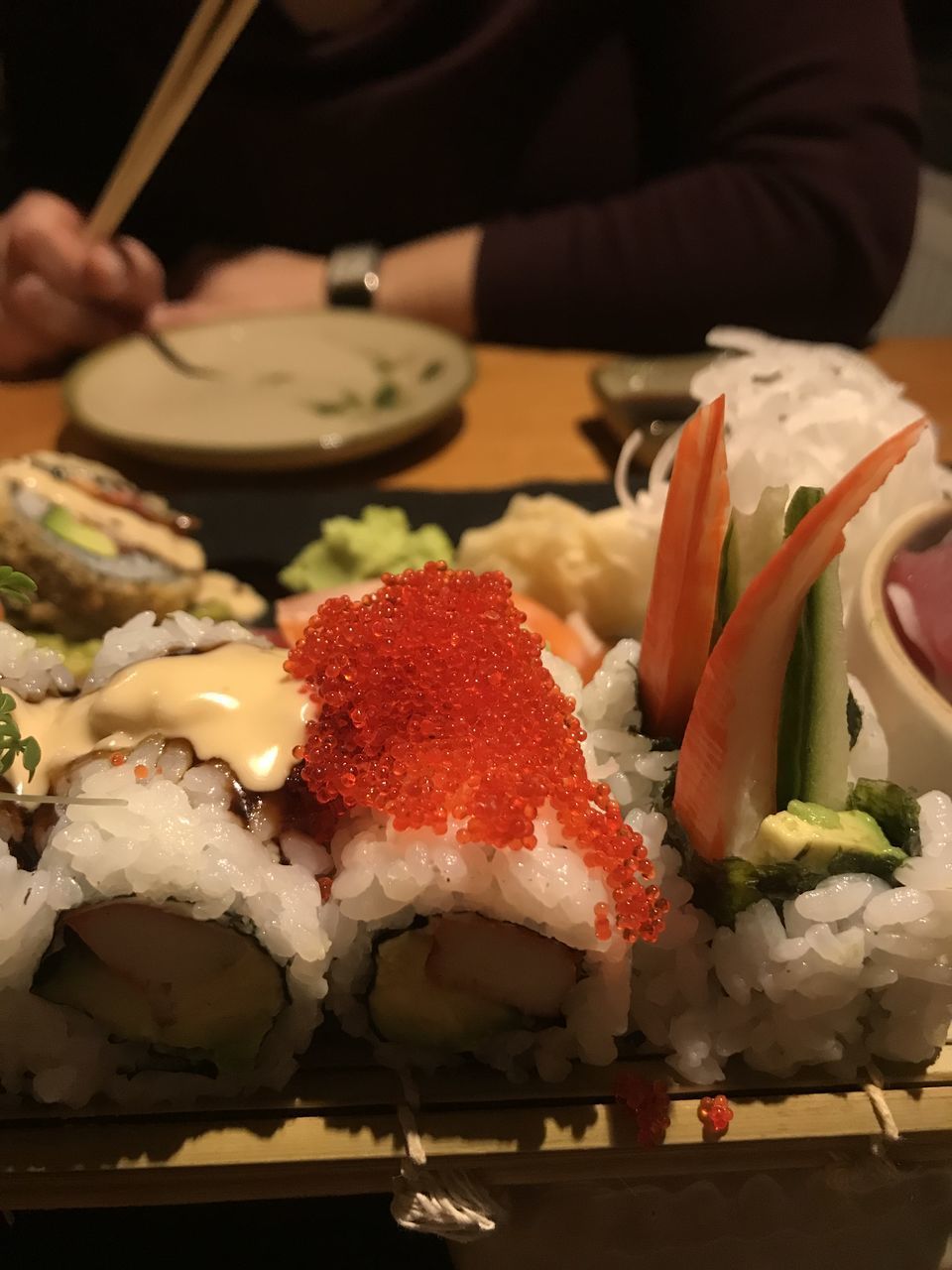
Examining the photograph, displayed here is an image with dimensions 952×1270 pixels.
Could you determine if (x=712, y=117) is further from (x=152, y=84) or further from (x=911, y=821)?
(x=911, y=821)

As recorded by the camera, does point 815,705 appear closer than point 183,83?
Yes

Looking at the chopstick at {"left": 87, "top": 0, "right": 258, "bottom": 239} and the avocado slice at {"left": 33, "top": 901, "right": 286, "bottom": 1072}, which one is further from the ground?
the chopstick at {"left": 87, "top": 0, "right": 258, "bottom": 239}

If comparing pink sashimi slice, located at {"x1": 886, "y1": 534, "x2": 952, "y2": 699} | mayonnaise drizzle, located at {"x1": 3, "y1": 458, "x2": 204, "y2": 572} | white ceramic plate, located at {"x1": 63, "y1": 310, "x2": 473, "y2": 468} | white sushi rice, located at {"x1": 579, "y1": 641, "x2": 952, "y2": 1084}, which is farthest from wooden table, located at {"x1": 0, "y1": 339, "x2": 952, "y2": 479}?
white sushi rice, located at {"x1": 579, "y1": 641, "x2": 952, "y2": 1084}

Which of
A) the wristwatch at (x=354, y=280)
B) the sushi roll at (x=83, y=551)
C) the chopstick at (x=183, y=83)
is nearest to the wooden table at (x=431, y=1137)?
the sushi roll at (x=83, y=551)

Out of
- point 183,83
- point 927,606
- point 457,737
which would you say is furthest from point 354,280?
point 457,737

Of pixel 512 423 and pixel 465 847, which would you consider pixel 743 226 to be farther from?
pixel 465 847

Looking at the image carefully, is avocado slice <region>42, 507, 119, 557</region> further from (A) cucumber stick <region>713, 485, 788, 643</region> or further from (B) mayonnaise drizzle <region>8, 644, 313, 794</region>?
(A) cucumber stick <region>713, 485, 788, 643</region>
